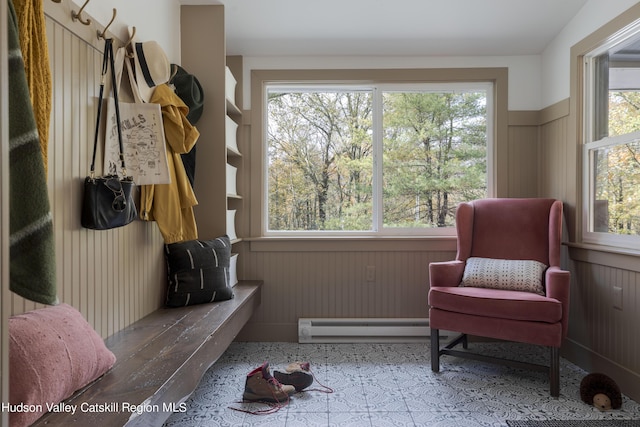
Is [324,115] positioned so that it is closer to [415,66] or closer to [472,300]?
[415,66]

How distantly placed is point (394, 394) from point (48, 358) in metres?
1.67

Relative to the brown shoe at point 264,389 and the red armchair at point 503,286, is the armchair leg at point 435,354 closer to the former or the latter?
the red armchair at point 503,286

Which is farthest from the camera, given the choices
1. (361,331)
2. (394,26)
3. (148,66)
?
(361,331)

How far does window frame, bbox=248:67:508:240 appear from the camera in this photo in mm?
2953

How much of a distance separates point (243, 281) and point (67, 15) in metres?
2.00

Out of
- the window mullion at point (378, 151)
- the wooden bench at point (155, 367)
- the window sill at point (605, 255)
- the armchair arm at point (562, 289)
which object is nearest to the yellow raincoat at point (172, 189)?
the wooden bench at point (155, 367)

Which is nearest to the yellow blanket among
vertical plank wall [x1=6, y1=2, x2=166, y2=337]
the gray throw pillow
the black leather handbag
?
vertical plank wall [x1=6, y1=2, x2=166, y2=337]

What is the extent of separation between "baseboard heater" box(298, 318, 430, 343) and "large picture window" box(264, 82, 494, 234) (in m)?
0.69

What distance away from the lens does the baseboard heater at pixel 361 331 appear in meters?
2.86

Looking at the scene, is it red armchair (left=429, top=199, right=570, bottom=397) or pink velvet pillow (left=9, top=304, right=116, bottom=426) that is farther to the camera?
red armchair (left=429, top=199, right=570, bottom=397)

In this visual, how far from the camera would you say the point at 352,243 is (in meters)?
2.94

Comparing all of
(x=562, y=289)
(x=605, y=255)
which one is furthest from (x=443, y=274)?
(x=605, y=255)

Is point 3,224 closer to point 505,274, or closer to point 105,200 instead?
point 105,200

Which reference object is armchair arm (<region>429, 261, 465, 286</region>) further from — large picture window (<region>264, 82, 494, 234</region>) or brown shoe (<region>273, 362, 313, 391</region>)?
brown shoe (<region>273, 362, 313, 391</region>)
